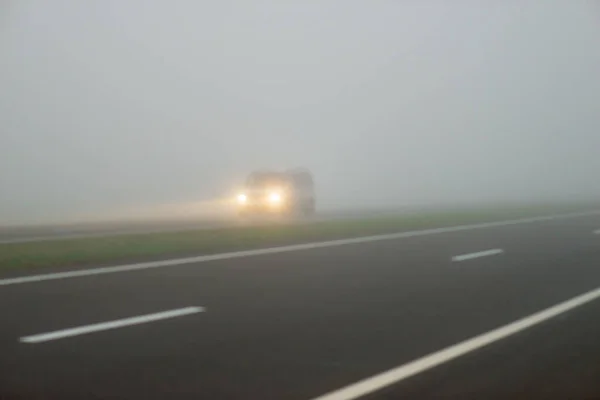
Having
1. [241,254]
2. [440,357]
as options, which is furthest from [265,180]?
[440,357]

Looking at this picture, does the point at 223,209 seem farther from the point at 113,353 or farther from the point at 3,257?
the point at 113,353

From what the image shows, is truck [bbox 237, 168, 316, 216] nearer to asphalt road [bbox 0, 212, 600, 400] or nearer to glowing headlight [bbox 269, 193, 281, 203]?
glowing headlight [bbox 269, 193, 281, 203]

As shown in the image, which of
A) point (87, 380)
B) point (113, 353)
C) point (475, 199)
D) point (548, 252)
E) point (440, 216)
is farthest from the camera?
point (475, 199)

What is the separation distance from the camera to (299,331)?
9125mm

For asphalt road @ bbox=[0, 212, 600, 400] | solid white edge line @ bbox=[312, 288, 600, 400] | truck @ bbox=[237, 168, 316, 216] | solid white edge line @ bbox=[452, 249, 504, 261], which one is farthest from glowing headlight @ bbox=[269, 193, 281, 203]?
solid white edge line @ bbox=[312, 288, 600, 400]

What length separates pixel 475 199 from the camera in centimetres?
5072

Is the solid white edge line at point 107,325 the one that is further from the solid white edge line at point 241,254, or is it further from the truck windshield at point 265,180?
the truck windshield at point 265,180

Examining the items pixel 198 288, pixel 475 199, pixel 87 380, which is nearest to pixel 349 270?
pixel 198 288

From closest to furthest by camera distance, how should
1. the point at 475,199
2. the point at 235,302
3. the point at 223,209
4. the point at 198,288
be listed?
the point at 235,302, the point at 198,288, the point at 223,209, the point at 475,199

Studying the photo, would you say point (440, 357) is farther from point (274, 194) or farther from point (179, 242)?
point (274, 194)

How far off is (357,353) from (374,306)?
2.77 m

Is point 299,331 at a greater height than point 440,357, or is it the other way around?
point 299,331

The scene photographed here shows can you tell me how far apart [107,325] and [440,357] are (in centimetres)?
341

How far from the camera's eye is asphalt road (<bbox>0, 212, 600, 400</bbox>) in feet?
22.7
